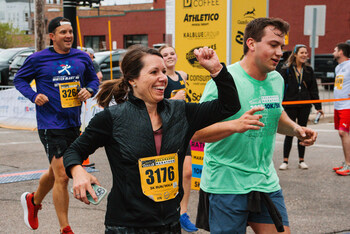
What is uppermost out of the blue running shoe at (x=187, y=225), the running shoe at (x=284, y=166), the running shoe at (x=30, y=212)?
the running shoe at (x=30, y=212)

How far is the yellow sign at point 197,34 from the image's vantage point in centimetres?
619

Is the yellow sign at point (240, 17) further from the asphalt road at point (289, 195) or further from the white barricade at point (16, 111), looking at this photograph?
the white barricade at point (16, 111)

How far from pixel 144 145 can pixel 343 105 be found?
18.9 ft

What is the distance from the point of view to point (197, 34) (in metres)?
6.41

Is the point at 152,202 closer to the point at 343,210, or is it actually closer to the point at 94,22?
the point at 343,210

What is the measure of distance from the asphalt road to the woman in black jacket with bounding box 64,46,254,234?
2535 mm

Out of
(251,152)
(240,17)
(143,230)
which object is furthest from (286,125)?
(240,17)

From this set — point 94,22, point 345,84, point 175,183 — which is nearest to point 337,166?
point 345,84

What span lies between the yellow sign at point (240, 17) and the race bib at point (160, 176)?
372 cm

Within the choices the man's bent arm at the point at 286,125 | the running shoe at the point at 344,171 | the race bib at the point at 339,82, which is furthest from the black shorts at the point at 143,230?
the race bib at the point at 339,82

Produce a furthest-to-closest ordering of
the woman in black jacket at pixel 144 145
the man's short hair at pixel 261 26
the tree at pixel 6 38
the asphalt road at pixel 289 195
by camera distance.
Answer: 1. the tree at pixel 6 38
2. the asphalt road at pixel 289 195
3. the man's short hair at pixel 261 26
4. the woman in black jacket at pixel 144 145

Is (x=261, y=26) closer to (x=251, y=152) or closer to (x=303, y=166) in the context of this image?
(x=251, y=152)

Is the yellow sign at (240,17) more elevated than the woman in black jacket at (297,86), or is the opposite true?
the yellow sign at (240,17)

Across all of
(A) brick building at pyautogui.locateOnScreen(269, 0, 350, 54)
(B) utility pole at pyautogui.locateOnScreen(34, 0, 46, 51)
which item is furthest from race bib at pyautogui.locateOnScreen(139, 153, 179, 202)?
(A) brick building at pyautogui.locateOnScreen(269, 0, 350, 54)
